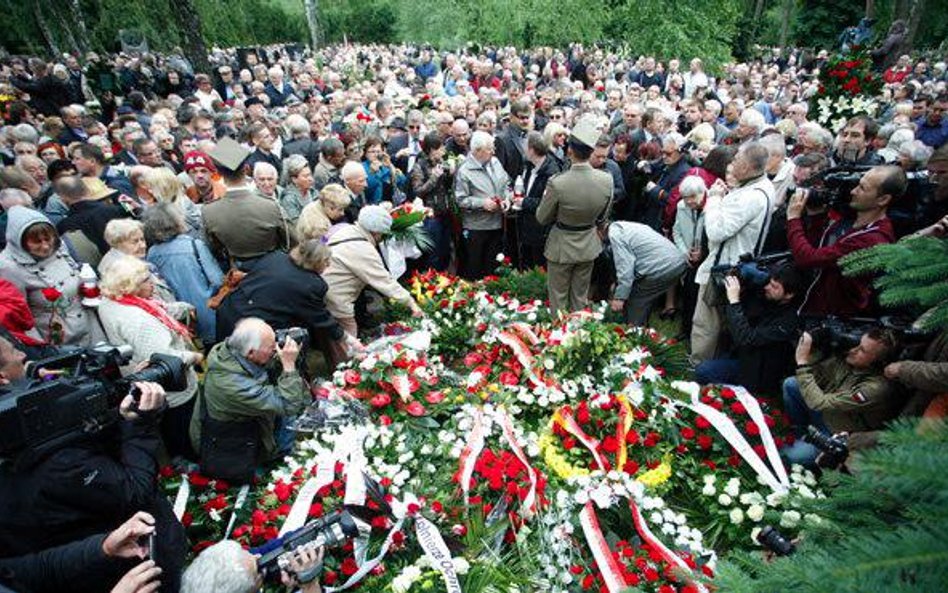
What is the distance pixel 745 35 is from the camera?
1181 inches

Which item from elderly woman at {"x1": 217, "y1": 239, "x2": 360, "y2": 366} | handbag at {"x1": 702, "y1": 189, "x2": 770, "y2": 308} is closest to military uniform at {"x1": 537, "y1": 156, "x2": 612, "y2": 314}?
handbag at {"x1": 702, "y1": 189, "x2": 770, "y2": 308}

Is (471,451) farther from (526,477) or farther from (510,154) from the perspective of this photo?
(510,154)

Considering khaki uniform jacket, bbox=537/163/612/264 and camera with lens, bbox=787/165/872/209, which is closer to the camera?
camera with lens, bbox=787/165/872/209

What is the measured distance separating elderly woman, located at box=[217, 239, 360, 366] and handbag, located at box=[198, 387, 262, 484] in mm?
734

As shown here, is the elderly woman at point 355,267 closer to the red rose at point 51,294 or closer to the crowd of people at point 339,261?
the crowd of people at point 339,261

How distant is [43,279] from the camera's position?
13.2 ft

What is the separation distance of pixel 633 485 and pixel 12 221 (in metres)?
4.76

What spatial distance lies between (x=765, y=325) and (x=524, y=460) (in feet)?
7.25

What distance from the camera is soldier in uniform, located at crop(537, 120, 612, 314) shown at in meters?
5.39

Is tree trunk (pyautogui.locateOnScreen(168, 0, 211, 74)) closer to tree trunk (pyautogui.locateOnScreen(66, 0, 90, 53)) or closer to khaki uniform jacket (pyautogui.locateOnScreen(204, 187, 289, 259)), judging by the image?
tree trunk (pyautogui.locateOnScreen(66, 0, 90, 53))

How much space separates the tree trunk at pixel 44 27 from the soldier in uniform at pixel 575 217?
29150 millimetres

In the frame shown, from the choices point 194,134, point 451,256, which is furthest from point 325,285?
point 194,134

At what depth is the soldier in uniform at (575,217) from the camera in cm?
539

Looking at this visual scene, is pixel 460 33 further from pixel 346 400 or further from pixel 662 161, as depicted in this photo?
pixel 346 400
